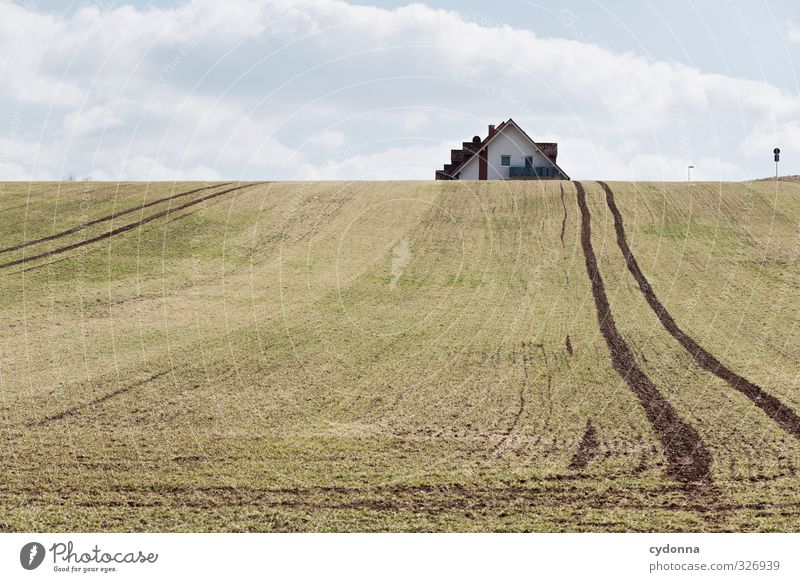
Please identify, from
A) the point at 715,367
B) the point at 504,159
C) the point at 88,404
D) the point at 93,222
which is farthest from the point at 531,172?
the point at 88,404

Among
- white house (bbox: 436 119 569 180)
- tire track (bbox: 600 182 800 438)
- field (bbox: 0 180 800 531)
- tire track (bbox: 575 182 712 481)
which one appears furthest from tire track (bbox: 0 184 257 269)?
tire track (bbox: 600 182 800 438)

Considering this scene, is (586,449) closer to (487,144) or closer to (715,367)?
Result: (715,367)

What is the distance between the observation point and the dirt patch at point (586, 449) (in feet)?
62.4

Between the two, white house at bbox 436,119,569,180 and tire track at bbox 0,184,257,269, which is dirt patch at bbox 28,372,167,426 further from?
white house at bbox 436,119,569,180

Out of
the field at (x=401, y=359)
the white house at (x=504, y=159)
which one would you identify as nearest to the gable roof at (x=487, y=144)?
the white house at (x=504, y=159)

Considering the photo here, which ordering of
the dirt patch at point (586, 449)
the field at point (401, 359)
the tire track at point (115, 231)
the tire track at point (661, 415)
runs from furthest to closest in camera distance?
the tire track at point (115, 231) < the dirt patch at point (586, 449) < the tire track at point (661, 415) < the field at point (401, 359)

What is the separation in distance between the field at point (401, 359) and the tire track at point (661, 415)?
0.14 metres

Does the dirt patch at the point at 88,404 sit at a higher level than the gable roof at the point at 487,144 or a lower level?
lower

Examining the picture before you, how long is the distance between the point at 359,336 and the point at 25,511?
16923 millimetres

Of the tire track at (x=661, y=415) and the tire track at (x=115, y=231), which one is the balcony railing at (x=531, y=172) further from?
the tire track at (x=661, y=415)

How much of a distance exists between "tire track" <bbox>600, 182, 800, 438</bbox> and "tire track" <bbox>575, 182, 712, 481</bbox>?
7.61ft

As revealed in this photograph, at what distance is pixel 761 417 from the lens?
22.8 metres

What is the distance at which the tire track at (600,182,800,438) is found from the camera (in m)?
22.8

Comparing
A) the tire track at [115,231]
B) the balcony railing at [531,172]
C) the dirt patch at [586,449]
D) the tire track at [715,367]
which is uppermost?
the balcony railing at [531,172]
